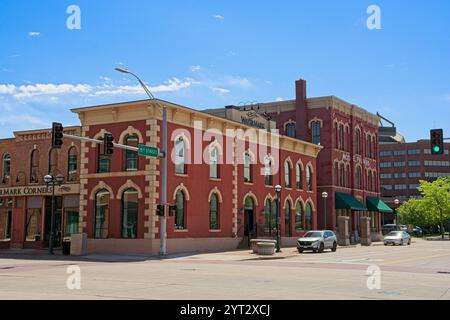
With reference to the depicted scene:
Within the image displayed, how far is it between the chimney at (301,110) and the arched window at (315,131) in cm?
74

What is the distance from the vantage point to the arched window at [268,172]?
149ft

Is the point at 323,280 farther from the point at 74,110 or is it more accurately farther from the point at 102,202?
the point at 74,110

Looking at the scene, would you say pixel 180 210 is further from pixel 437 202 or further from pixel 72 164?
pixel 437 202

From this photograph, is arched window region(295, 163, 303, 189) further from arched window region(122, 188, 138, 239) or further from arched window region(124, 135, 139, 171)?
arched window region(122, 188, 138, 239)

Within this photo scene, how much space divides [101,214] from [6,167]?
34.0 feet

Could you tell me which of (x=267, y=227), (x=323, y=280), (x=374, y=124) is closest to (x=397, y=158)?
(x=374, y=124)

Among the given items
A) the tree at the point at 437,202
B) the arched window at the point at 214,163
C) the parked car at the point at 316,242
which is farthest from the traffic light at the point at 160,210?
the tree at the point at 437,202

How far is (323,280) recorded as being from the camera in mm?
18000

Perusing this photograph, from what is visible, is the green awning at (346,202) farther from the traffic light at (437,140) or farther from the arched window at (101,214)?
the traffic light at (437,140)

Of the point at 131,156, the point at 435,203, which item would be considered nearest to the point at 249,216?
the point at 131,156

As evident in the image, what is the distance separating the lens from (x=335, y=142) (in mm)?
57969

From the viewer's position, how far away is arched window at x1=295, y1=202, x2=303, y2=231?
164 ft

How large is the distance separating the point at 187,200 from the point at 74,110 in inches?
376

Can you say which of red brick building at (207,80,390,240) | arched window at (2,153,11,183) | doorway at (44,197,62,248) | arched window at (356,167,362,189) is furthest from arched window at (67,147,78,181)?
arched window at (356,167,362,189)
